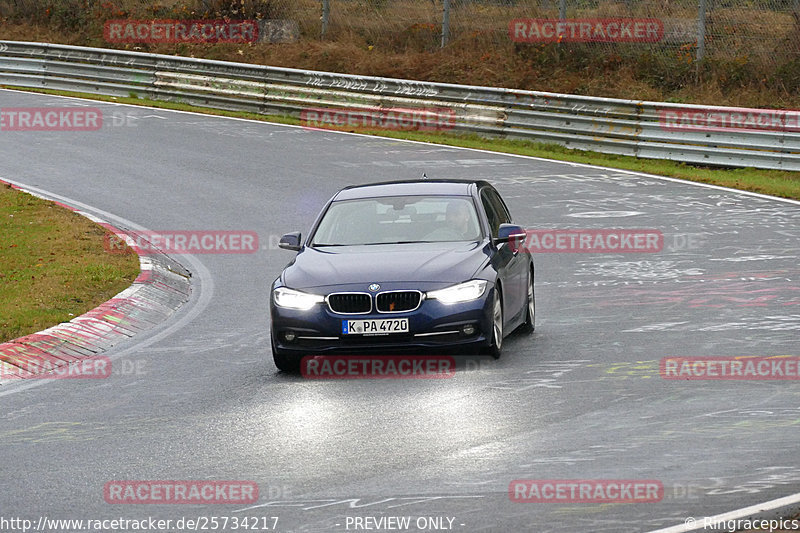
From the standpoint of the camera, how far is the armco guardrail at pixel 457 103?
24.0 m

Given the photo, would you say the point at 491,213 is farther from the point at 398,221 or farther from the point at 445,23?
the point at 445,23

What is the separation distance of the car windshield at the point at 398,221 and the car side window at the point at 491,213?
23 cm

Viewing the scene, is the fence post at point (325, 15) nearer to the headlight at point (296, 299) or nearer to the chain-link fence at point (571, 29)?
the chain-link fence at point (571, 29)

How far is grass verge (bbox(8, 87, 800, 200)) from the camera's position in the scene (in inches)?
888

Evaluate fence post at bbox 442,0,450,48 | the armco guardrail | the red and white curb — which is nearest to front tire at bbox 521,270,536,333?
the red and white curb

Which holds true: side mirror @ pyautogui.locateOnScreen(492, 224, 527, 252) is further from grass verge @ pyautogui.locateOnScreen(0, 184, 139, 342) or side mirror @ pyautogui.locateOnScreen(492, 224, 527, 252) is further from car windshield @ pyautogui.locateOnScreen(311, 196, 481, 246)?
grass verge @ pyautogui.locateOnScreen(0, 184, 139, 342)

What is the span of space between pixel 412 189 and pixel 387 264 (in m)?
1.85

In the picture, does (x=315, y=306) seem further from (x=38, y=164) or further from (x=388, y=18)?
(x=388, y=18)

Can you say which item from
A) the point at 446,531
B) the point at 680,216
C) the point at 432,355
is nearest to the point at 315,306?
the point at 432,355

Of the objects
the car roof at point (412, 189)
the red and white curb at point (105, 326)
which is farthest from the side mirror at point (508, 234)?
the red and white curb at point (105, 326)

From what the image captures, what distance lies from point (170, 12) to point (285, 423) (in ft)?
112

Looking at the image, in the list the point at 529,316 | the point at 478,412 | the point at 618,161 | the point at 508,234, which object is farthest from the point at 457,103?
the point at 478,412

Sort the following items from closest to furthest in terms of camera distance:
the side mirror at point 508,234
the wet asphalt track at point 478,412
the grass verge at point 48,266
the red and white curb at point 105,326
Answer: the wet asphalt track at point 478,412
the red and white curb at point 105,326
the side mirror at point 508,234
the grass verge at point 48,266

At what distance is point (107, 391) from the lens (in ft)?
34.7
